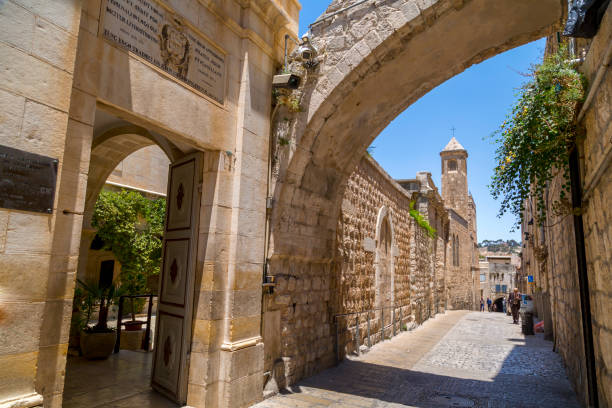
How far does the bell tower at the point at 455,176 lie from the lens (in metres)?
28.1

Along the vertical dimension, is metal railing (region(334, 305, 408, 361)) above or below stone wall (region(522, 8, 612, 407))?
below

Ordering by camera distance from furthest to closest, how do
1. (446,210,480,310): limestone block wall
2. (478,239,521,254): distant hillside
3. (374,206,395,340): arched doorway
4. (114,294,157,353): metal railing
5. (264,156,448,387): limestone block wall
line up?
(478,239,521,254): distant hillside → (446,210,480,310): limestone block wall → (374,206,395,340): arched doorway → (114,294,157,353): metal railing → (264,156,448,387): limestone block wall

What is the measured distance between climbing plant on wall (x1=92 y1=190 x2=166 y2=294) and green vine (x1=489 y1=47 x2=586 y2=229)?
985 cm

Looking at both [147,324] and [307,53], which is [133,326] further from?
[307,53]

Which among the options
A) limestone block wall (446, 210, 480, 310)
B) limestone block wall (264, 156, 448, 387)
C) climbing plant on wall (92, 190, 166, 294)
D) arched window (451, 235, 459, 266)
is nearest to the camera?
limestone block wall (264, 156, 448, 387)

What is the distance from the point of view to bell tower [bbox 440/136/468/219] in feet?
92.3

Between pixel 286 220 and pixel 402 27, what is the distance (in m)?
2.74

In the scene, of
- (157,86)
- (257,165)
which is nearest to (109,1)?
(157,86)

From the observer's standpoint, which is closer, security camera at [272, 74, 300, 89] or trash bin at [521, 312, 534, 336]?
security camera at [272, 74, 300, 89]

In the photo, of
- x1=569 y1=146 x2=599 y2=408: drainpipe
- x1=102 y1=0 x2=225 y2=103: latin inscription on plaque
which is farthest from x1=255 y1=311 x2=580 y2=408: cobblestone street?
x1=102 y1=0 x2=225 y2=103: latin inscription on plaque

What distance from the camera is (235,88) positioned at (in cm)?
466

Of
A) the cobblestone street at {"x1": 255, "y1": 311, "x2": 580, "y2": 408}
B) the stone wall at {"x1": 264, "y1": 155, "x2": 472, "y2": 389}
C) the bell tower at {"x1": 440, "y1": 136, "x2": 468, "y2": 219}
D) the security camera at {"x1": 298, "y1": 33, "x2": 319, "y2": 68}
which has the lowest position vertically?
the cobblestone street at {"x1": 255, "y1": 311, "x2": 580, "y2": 408}

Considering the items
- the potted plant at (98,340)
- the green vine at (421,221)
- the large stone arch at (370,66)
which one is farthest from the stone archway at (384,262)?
the potted plant at (98,340)

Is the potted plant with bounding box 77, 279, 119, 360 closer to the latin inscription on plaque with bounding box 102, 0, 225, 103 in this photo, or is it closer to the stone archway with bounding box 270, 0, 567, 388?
the stone archway with bounding box 270, 0, 567, 388
